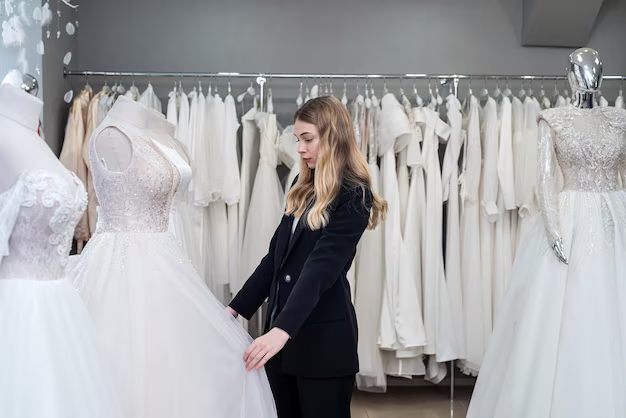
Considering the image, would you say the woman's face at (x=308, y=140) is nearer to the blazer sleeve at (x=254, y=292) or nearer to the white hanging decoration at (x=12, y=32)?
the blazer sleeve at (x=254, y=292)

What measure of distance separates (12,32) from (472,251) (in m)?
2.75

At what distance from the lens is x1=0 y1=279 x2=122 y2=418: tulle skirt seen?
1.42 meters

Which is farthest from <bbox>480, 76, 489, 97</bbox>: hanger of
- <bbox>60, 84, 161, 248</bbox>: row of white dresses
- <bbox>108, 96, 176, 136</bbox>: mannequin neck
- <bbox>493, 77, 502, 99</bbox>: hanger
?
<bbox>108, 96, 176, 136</bbox>: mannequin neck

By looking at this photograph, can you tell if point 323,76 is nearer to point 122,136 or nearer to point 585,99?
point 585,99

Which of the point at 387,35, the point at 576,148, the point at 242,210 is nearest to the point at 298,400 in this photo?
the point at 576,148

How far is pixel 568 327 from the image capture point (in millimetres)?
2320

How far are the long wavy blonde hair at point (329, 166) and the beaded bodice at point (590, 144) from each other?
41.6 inches

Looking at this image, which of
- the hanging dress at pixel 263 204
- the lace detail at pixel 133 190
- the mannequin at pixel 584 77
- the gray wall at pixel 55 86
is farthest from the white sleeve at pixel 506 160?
A: the gray wall at pixel 55 86

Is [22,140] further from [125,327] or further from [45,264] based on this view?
[125,327]

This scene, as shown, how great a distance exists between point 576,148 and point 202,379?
1799 millimetres

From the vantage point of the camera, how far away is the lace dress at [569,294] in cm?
225

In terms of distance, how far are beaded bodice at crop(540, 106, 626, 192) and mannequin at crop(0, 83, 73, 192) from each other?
1.97 meters

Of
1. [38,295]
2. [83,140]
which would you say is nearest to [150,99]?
[83,140]

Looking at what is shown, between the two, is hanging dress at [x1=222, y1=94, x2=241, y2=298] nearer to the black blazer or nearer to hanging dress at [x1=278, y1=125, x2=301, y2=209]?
hanging dress at [x1=278, y1=125, x2=301, y2=209]
